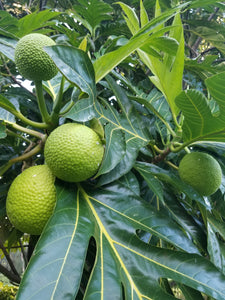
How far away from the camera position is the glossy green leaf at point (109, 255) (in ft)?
1.73

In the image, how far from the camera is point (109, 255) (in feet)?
2.07

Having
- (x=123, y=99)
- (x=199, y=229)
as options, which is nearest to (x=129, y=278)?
(x=199, y=229)

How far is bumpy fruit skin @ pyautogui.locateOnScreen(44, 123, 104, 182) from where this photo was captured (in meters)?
0.65

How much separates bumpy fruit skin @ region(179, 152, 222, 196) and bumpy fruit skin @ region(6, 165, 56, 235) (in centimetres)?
39

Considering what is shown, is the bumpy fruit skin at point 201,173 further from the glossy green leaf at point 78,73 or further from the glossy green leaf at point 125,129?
the glossy green leaf at point 78,73

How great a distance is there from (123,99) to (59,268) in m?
0.57

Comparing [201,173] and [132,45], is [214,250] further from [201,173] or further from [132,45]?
[132,45]

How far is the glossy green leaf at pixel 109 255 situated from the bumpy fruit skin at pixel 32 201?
3cm

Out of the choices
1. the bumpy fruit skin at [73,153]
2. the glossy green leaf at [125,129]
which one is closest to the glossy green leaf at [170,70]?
the glossy green leaf at [125,129]

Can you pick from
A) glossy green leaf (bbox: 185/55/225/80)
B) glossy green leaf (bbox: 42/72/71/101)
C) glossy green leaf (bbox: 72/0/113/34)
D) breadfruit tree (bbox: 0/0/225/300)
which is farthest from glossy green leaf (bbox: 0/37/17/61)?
glossy green leaf (bbox: 185/55/225/80)

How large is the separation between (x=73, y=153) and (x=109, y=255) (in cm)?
24

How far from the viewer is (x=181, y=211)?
2.97ft

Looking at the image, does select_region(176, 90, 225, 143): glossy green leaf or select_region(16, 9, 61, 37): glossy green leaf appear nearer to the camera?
select_region(176, 90, 225, 143): glossy green leaf

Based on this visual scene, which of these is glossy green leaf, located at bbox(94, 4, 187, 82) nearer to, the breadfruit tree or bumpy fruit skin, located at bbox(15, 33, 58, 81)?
the breadfruit tree
